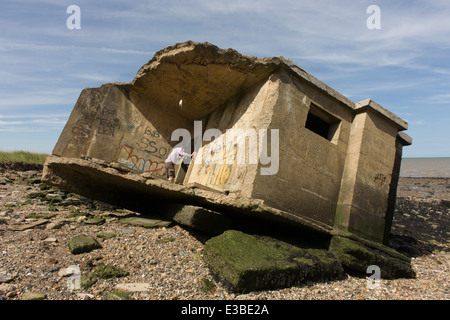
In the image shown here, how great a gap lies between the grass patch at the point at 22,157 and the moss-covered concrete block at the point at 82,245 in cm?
938

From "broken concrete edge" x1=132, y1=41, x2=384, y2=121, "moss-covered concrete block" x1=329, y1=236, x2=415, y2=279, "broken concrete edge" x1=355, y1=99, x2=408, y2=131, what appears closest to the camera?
"moss-covered concrete block" x1=329, y1=236, x2=415, y2=279

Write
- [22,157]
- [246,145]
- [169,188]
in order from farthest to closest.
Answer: [22,157] < [246,145] < [169,188]

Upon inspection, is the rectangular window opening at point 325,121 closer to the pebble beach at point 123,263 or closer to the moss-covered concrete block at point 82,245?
the pebble beach at point 123,263

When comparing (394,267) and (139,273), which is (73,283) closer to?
(139,273)

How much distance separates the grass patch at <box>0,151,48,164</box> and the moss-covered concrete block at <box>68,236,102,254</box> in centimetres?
938

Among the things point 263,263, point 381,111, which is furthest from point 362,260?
point 381,111

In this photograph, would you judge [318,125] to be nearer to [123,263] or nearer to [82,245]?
[123,263]

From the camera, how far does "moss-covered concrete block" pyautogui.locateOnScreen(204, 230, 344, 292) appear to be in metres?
3.36

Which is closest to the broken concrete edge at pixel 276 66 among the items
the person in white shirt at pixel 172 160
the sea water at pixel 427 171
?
the person in white shirt at pixel 172 160

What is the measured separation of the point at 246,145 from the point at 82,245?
10.4 ft

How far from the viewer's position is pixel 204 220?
184 inches

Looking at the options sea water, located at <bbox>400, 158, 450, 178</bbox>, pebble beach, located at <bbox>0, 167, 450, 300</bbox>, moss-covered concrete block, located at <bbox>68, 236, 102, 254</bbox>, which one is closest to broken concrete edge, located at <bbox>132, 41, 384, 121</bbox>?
pebble beach, located at <bbox>0, 167, 450, 300</bbox>

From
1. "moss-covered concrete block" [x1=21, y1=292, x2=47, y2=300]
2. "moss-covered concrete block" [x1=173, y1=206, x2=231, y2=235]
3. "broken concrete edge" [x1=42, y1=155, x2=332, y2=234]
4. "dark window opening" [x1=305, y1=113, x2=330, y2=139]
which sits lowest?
"moss-covered concrete block" [x1=21, y1=292, x2=47, y2=300]

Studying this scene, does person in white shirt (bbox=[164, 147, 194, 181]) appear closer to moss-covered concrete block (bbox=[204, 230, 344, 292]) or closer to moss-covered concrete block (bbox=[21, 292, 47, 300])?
moss-covered concrete block (bbox=[204, 230, 344, 292])
